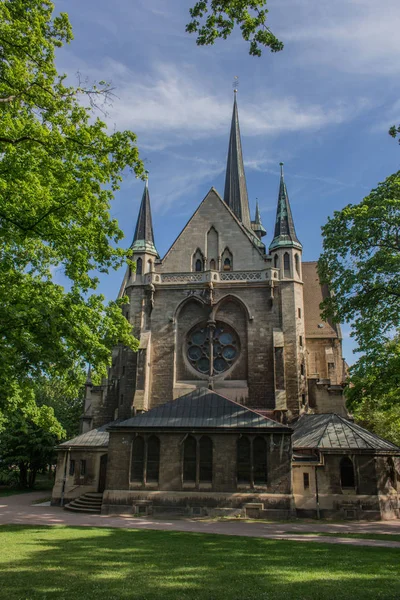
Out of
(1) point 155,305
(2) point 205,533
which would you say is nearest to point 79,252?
(2) point 205,533

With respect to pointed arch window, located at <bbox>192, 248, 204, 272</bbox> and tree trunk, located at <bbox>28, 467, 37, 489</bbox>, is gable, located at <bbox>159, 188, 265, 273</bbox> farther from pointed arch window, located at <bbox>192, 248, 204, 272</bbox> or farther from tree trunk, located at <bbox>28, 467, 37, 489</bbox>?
tree trunk, located at <bbox>28, 467, 37, 489</bbox>

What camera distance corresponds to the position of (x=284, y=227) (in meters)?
33.3

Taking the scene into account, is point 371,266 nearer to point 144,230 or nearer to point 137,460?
point 137,460

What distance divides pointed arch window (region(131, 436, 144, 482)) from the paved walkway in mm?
1916

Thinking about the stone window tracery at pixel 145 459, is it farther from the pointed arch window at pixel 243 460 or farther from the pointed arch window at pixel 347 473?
the pointed arch window at pixel 347 473

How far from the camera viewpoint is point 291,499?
789 inches

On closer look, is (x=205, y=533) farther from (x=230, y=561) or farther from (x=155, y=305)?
(x=155, y=305)

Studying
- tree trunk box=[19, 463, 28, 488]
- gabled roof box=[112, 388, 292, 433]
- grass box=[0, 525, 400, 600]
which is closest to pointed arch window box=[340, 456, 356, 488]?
gabled roof box=[112, 388, 292, 433]

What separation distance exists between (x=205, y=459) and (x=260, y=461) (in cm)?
244

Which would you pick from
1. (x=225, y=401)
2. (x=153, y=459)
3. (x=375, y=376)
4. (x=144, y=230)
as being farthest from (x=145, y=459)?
(x=144, y=230)

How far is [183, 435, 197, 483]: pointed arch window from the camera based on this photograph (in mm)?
21234

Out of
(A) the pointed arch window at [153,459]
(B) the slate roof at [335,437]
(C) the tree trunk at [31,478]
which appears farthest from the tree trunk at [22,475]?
(B) the slate roof at [335,437]

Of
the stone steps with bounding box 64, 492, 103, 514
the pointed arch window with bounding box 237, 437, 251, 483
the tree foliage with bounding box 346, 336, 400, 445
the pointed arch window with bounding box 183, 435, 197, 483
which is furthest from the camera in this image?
the stone steps with bounding box 64, 492, 103, 514

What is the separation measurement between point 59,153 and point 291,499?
16150mm
